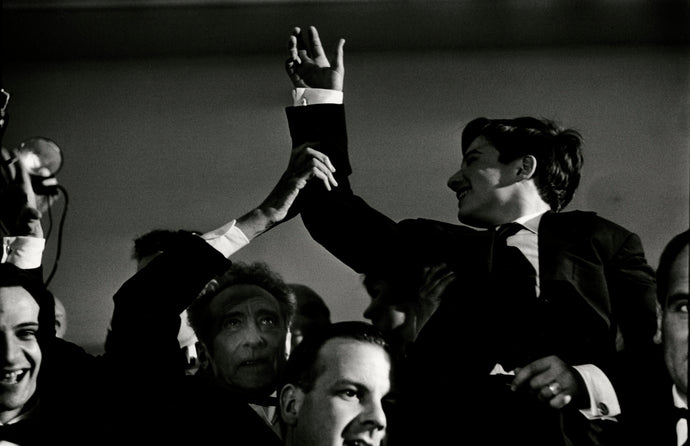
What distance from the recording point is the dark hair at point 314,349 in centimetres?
250

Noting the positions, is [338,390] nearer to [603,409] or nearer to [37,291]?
[603,409]

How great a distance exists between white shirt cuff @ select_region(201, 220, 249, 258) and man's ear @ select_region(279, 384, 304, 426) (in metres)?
0.34

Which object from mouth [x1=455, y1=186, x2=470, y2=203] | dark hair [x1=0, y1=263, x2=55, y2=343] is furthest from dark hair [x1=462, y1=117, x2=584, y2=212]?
dark hair [x1=0, y1=263, x2=55, y2=343]

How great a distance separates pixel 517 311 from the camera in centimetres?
242

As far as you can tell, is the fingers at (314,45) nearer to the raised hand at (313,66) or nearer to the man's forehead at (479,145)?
the raised hand at (313,66)

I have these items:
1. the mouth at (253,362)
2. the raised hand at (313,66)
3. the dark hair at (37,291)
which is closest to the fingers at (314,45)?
the raised hand at (313,66)

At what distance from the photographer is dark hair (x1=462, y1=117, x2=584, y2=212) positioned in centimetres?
269

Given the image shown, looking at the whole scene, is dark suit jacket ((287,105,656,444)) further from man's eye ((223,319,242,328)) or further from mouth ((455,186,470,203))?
man's eye ((223,319,242,328))

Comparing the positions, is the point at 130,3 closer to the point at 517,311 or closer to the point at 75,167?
the point at 75,167

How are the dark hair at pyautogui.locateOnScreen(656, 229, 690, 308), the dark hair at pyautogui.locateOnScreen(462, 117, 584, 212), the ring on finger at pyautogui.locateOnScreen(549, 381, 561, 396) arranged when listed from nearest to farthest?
the ring on finger at pyautogui.locateOnScreen(549, 381, 561, 396) < the dark hair at pyautogui.locateOnScreen(656, 229, 690, 308) < the dark hair at pyautogui.locateOnScreen(462, 117, 584, 212)

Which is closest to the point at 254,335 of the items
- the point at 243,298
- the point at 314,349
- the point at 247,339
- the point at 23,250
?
the point at 247,339

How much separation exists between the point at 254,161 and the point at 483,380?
5.59ft

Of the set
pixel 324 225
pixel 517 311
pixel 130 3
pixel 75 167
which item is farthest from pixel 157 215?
pixel 517 311

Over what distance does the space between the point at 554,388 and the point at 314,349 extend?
0.59 metres
